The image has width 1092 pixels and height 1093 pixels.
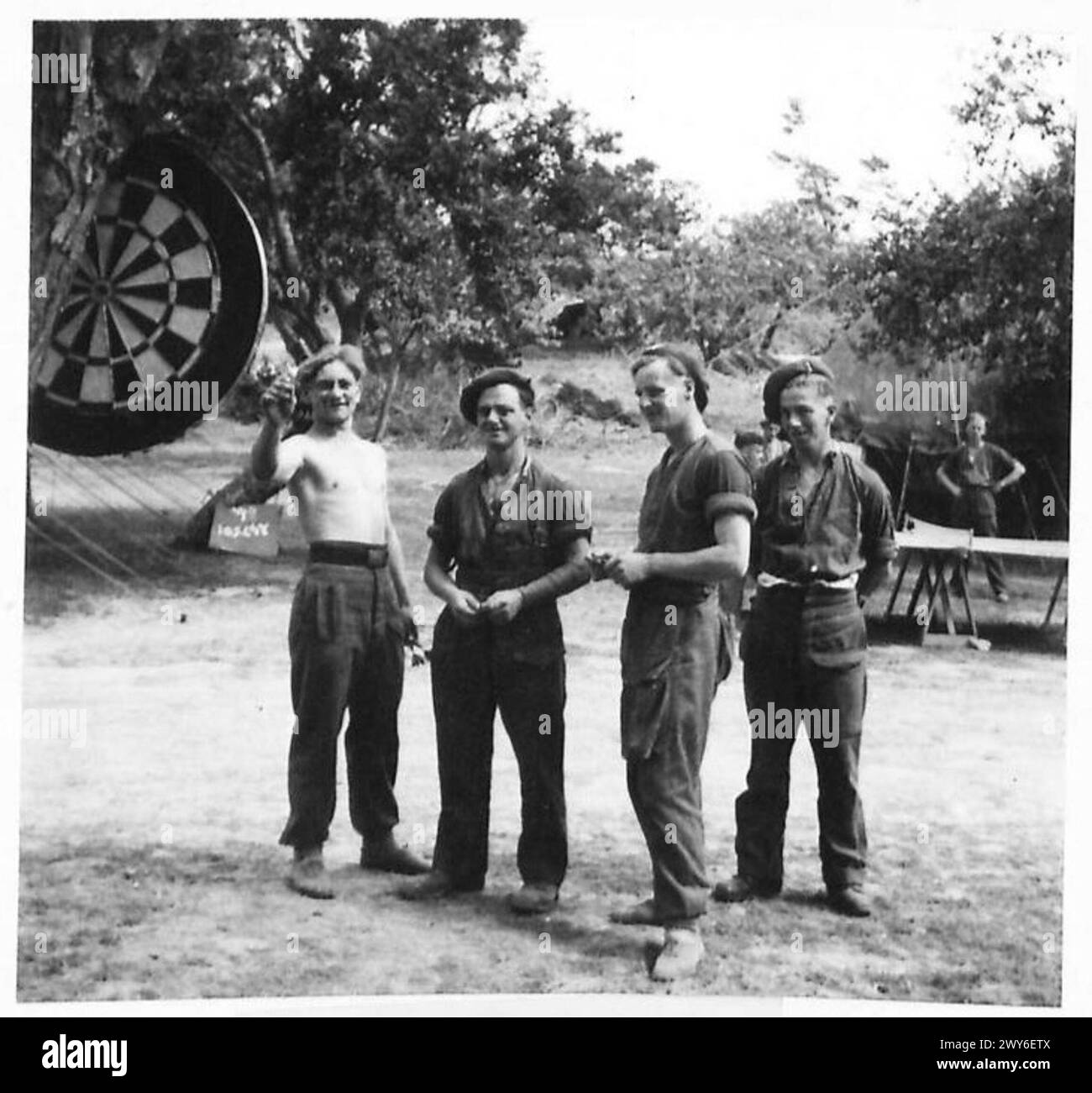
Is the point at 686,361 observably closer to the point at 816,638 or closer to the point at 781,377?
the point at 781,377

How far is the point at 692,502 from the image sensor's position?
11.2ft

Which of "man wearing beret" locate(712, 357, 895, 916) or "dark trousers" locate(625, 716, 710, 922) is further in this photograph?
"man wearing beret" locate(712, 357, 895, 916)

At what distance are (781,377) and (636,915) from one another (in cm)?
145

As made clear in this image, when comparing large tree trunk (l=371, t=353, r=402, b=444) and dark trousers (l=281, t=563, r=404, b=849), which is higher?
large tree trunk (l=371, t=353, r=402, b=444)

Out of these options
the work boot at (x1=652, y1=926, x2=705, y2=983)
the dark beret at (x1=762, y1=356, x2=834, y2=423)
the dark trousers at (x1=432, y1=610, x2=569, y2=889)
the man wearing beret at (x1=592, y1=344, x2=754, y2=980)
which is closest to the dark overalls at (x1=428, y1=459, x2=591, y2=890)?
the dark trousers at (x1=432, y1=610, x2=569, y2=889)

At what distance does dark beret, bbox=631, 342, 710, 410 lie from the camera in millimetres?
3543

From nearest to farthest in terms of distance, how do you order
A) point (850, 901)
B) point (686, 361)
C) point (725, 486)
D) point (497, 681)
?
point (725, 486) < point (686, 361) < point (497, 681) < point (850, 901)

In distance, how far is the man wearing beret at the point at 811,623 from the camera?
3660 millimetres

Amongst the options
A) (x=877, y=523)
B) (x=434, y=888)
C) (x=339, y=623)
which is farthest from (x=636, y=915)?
(x=877, y=523)

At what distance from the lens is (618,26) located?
3932 millimetres

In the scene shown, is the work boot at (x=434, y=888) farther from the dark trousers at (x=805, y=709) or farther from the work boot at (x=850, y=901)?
the work boot at (x=850, y=901)

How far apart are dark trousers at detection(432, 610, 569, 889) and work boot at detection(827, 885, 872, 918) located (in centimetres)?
72

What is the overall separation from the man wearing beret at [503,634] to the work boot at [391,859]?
0.08 metres

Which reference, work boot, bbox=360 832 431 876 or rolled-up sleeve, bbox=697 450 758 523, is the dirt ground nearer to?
work boot, bbox=360 832 431 876
